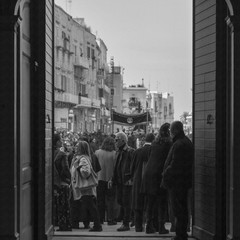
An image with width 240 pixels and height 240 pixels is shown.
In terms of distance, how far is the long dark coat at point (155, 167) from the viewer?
11.2m

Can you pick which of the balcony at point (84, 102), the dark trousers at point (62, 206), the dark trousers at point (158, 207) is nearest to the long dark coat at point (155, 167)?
the dark trousers at point (158, 207)

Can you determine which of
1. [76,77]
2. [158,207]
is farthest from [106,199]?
[76,77]

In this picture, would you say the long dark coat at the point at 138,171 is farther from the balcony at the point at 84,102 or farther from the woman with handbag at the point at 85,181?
the balcony at the point at 84,102

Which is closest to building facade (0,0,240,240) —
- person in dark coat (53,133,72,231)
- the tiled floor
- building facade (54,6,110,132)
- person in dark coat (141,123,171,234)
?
the tiled floor

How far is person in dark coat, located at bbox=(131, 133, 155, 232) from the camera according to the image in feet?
38.4

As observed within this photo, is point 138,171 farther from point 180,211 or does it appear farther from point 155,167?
point 180,211

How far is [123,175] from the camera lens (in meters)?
12.5

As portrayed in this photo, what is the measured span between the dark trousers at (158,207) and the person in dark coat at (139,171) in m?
0.28

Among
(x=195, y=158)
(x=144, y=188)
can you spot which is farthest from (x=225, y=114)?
(x=144, y=188)

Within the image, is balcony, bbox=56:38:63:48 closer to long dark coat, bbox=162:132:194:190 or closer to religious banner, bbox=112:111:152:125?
religious banner, bbox=112:111:152:125

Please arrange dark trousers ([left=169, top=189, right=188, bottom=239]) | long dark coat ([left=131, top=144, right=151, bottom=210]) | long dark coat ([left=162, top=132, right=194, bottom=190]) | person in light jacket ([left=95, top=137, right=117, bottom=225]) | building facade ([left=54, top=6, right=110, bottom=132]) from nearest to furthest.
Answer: long dark coat ([left=162, top=132, right=194, bottom=190]) < dark trousers ([left=169, top=189, right=188, bottom=239]) < long dark coat ([left=131, top=144, right=151, bottom=210]) < person in light jacket ([left=95, top=137, right=117, bottom=225]) < building facade ([left=54, top=6, right=110, bottom=132])

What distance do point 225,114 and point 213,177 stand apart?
35.6 inches

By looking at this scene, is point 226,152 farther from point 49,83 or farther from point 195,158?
point 49,83

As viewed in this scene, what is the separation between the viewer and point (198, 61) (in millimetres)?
10602
